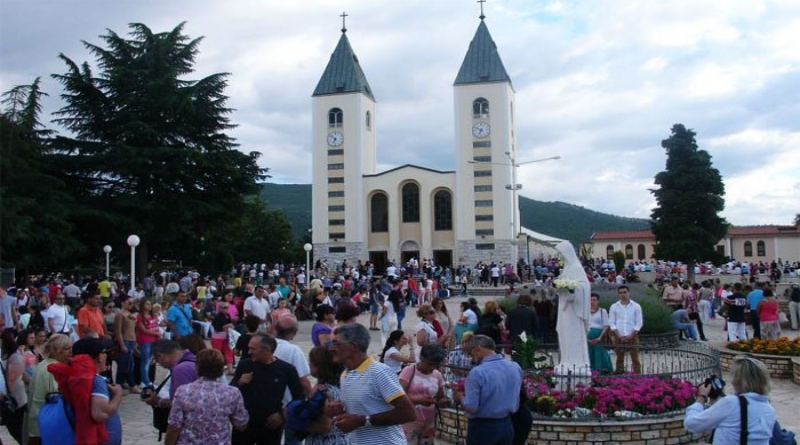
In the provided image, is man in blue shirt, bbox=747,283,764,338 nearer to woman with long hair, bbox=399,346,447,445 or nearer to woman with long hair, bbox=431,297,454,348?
woman with long hair, bbox=431,297,454,348

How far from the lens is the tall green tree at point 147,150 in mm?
32750

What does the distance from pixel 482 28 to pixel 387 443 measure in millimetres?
55937

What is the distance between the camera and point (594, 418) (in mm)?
7891

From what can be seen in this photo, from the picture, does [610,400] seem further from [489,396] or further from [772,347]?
[772,347]

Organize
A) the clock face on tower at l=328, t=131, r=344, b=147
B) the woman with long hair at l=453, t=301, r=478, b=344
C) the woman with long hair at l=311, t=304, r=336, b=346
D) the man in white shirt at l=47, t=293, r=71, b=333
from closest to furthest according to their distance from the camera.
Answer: the woman with long hair at l=311, t=304, r=336, b=346 < the woman with long hair at l=453, t=301, r=478, b=344 < the man in white shirt at l=47, t=293, r=71, b=333 < the clock face on tower at l=328, t=131, r=344, b=147

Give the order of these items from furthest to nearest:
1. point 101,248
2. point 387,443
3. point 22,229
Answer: point 101,248 → point 22,229 → point 387,443

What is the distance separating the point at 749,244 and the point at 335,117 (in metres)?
45.1

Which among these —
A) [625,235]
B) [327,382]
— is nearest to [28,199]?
[327,382]

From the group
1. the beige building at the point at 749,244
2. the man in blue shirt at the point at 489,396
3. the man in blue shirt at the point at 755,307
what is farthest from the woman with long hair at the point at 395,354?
the beige building at the point at 749,244

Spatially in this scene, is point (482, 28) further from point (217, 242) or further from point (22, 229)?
point (22, 229)

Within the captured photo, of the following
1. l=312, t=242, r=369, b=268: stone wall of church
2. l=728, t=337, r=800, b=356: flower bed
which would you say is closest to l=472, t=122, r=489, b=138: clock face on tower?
l=312, t=242, r=369, b=268: stone wall of church

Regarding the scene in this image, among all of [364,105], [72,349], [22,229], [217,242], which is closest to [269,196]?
[364,105]

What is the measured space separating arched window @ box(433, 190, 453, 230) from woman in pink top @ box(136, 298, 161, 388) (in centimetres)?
4505

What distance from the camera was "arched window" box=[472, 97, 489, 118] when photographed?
2079 inches
